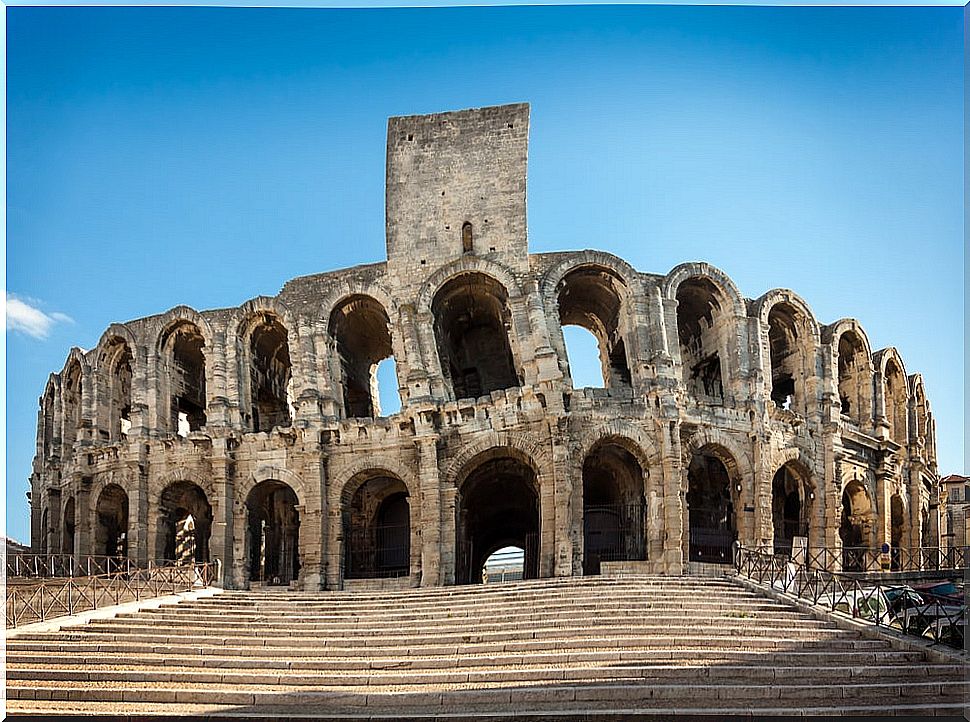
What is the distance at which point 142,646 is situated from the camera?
16328 mm

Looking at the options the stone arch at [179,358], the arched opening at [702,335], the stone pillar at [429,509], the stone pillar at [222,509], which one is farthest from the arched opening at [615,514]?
the stone arch at [179,358]

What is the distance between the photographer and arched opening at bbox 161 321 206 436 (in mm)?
29797

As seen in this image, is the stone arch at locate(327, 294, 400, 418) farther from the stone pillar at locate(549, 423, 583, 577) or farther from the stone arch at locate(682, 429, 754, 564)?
the stone arch at locate(682, 429, 754, 564)

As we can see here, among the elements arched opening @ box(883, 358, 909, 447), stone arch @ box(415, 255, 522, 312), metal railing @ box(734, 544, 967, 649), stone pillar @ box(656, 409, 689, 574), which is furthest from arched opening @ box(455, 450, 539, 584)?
arched opening @ box(883, 358, 909, 447)

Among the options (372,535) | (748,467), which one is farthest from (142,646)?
(748,467)

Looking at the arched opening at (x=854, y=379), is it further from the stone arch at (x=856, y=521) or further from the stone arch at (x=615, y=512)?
the stone arch at (x=615, y=512)

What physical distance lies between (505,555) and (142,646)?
3693 cm

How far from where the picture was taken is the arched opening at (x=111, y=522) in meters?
29.8

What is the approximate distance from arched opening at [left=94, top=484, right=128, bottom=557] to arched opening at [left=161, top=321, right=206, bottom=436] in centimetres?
271

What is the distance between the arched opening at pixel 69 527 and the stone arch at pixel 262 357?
6504 mm

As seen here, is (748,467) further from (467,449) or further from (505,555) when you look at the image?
(505,555)

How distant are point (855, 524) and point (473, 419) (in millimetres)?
12718

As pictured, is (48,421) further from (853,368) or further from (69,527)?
(853,368)

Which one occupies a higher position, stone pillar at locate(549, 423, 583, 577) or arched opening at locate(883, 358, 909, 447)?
arched opening at locate(883, 358, 909, 447)
